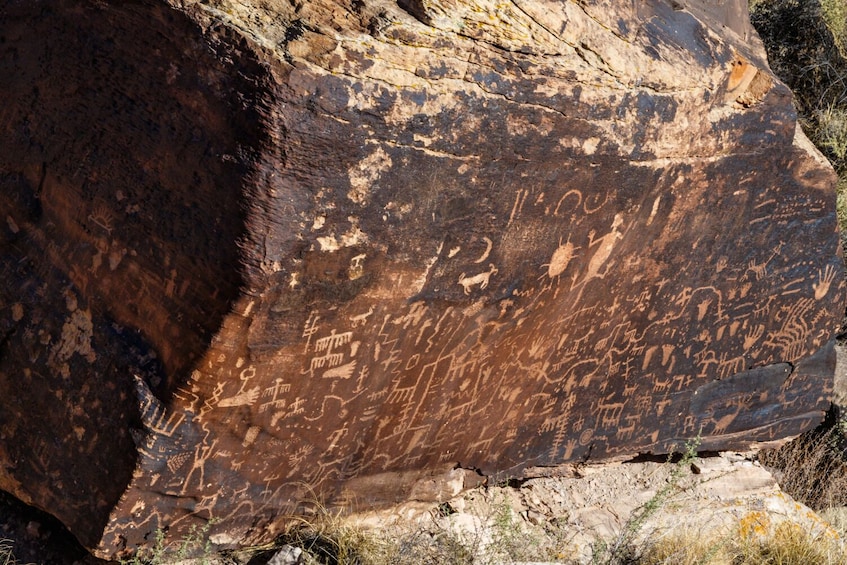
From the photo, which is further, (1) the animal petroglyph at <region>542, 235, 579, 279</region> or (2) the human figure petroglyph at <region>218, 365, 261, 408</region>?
(1) the animal petroglyph at <region>542, 235, 579, 279</region>

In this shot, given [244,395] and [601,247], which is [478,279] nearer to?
[601,247]

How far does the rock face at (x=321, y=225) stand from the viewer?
7.13 feet

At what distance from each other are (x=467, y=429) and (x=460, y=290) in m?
0.65

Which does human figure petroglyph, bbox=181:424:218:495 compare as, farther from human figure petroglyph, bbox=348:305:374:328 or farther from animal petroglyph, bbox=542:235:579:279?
animal petroglyph, bbox=542:235:579:279

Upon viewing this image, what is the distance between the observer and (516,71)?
96.9 inches

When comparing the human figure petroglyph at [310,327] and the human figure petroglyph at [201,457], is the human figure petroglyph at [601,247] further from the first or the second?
the human figure petroglyph at [201,457]

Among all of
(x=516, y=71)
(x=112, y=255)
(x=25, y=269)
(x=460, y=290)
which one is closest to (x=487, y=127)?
(x=516, y=71)

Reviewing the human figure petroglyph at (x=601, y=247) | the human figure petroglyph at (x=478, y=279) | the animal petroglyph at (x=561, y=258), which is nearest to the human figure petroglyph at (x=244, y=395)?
the human figure petroglyph at (x=478, y=279)

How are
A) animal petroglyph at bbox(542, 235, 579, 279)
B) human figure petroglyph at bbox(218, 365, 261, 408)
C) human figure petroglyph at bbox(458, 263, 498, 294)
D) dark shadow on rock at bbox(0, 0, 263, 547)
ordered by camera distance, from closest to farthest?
dark shadow on rock at bbox(0, 0, 263, 547), human figure petroglyph at bbox(218, 365, 261, 408), human figure petroglyph at bbox(458, 263, 498, 294), animal petroglyph at bbox(542, 235, 579, 279)

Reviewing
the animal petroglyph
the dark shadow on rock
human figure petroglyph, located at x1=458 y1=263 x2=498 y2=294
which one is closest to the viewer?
the dark shadow on rock

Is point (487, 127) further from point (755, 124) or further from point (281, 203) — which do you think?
point (755, 124)

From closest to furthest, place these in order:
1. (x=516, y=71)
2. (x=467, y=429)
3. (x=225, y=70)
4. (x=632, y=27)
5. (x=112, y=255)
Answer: (x=225, y=70) → (x=112, y=255) → (x=516, y=71) → (x=632, y=27) → (x=467, y=429)

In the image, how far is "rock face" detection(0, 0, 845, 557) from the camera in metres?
2.17

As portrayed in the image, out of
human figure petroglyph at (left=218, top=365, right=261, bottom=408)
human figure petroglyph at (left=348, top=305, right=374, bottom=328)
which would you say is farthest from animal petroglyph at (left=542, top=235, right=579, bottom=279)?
human figure petroglyph at (left=218, top=365, right=261, bottom=408)
